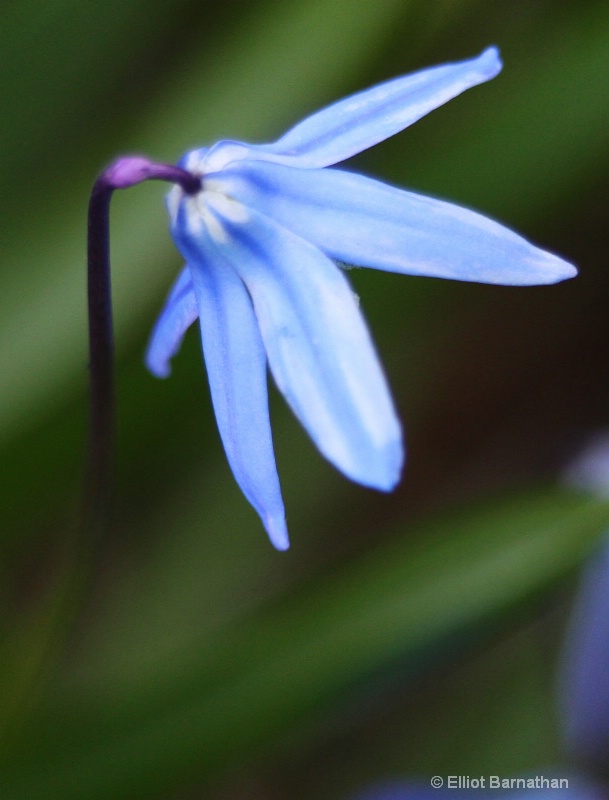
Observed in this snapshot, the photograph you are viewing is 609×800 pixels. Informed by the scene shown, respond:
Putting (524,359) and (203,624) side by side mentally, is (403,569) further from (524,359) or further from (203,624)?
(524,359)

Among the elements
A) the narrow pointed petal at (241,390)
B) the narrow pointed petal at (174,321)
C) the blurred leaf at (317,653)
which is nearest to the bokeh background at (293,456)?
the blurred leaf at (317,653)

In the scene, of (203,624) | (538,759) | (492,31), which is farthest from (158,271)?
(538,759)

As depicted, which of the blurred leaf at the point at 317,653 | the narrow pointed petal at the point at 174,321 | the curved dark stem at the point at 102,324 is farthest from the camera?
the blurred leaf at the point at 317,653

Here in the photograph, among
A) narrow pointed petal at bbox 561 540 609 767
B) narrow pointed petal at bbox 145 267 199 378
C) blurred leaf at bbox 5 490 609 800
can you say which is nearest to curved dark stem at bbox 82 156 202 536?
narrow pointed petal at bbox 145 267 199 378

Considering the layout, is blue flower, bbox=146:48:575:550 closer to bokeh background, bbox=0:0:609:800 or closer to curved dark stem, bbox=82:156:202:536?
curved dark stem, bbox=82:156:202:536

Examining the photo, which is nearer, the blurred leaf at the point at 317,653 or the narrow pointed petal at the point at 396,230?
the narrow pointed petal at the point at 396,230

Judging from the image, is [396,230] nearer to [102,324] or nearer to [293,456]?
[102,324]

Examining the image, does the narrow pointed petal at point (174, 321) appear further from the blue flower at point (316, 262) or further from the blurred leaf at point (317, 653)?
the blurred leaf at point (317, 653)
